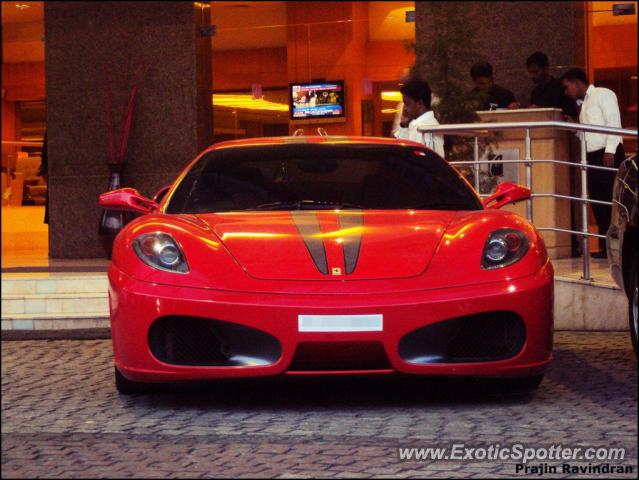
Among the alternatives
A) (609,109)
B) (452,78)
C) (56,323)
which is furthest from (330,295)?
(609,109)

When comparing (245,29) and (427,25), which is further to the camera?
(245,29)

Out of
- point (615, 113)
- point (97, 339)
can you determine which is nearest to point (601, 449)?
point (97, 339)

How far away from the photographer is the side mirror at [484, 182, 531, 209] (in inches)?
235

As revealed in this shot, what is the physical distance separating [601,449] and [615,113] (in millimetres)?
6403

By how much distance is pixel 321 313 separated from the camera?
4750 millimetres

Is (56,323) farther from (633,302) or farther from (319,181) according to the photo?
(633,302)

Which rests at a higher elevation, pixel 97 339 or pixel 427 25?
pixel 427 25

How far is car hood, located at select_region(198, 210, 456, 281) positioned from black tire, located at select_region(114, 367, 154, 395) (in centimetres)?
76

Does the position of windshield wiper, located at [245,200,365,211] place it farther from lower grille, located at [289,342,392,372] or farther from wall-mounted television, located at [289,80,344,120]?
wall-mounted television, located at [289,80,344,120]

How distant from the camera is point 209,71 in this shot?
1372cm

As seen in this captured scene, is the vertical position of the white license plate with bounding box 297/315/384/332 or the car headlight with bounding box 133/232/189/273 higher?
the car headlight with bounding box 133/232/189/273

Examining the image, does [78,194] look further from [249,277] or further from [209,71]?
[249,277]

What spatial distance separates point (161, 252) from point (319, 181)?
1077mm

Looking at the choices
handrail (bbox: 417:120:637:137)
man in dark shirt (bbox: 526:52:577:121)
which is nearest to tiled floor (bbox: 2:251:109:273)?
handrail (bbox: 417:120:637:137)
